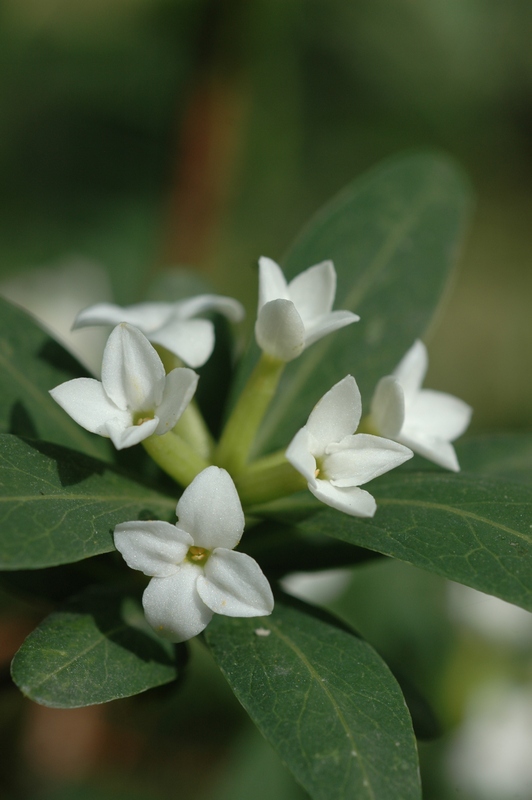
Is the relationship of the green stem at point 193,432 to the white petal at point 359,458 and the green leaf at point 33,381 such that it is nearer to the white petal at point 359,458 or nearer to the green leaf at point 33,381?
the green leaf at point 33,381

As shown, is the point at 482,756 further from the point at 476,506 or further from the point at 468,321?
the point at 468,321

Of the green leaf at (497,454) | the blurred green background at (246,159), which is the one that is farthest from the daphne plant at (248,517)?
the blurred green background at (246,159)

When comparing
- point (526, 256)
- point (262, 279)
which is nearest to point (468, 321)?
point (526, 256)

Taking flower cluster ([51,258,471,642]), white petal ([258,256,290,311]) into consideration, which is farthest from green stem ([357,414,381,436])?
white petal ([258,256,290,311])

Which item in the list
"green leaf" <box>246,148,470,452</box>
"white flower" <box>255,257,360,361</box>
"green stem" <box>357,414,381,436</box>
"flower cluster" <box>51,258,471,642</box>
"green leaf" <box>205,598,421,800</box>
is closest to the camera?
"green leaf" <box>205,598,421,800</box>

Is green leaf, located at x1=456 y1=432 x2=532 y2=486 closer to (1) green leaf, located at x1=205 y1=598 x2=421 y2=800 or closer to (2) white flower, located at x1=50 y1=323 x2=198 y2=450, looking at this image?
(1) green leaf, located at x1=205 y1=598 x2=421 y2=800

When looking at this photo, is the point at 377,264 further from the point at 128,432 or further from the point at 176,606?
the point at 176,606
